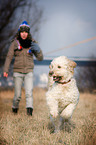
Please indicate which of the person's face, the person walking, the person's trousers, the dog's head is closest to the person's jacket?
the person walking

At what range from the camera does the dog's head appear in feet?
8.74

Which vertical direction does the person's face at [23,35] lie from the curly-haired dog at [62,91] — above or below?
above

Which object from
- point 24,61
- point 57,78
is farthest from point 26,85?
point 57,78

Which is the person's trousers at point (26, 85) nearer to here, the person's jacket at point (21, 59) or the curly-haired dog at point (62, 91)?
the person's jacket at point (21, 59)

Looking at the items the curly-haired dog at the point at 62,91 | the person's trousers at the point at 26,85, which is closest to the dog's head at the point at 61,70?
the curly-haired dog at the point at 62,91

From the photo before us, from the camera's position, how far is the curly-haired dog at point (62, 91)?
8.75 feet

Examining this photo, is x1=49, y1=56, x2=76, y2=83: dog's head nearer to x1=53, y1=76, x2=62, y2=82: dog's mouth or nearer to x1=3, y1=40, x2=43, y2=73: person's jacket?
x1=53, y1=76, x2=62, y2=82: dog's mouth

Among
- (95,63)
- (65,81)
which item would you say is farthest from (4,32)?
(65,81)

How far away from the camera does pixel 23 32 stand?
4.18 meters

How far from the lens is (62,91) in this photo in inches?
108

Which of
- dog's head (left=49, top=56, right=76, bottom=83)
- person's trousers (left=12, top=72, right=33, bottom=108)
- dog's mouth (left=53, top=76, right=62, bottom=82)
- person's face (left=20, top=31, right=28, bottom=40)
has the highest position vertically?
person's face (left=20, top=31, right=28, bottom=40)

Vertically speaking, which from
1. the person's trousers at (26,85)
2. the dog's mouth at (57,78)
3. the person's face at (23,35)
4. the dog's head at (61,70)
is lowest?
the person's trousers at (26,85)

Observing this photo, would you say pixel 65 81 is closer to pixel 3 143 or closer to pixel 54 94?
pixel 54 94

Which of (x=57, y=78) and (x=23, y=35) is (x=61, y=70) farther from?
(x=23, y=35)
